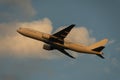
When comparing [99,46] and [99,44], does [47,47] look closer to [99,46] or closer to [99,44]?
[99,46]

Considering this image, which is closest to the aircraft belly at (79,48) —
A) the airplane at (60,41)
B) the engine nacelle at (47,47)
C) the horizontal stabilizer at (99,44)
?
the airplane at (60,41)

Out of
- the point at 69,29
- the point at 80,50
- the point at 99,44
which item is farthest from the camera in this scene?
the point at 99,44

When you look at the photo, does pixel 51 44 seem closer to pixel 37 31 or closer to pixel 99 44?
pixel 37 31

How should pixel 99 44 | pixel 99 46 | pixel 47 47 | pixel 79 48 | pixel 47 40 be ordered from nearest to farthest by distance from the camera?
pixel 47 40, pixel 79 48, pixel 47 47, pixel 99 46, pixel 99 44

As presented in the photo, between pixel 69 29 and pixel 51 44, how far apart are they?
Result: 11.0 m

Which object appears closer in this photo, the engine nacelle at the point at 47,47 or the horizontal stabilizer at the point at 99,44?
the engine nacelle at the point at 47,47

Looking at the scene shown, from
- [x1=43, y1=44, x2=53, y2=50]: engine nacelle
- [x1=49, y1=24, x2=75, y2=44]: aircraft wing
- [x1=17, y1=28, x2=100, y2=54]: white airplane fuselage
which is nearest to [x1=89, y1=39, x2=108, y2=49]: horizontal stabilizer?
[x1=17, y1=28, x2=100, y2=54]: white airplane fuselage

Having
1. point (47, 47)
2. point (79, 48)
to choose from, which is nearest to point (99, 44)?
point (79, 48)

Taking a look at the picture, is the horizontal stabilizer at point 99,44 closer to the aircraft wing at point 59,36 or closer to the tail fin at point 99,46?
the tail fin at point 99,46

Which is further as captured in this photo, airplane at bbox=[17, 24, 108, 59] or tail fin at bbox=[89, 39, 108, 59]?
tail fin at bbox=[89, 39, 108, 59]

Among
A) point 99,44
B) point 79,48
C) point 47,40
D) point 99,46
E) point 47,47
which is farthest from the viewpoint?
point 99,44

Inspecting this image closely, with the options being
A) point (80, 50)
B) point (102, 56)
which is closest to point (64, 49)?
point (80, 50)

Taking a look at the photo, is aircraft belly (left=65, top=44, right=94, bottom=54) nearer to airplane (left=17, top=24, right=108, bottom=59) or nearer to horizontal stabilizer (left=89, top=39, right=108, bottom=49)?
airplane (left=17, top=24, right=108, bottom=59)

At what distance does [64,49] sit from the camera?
160625 mm
